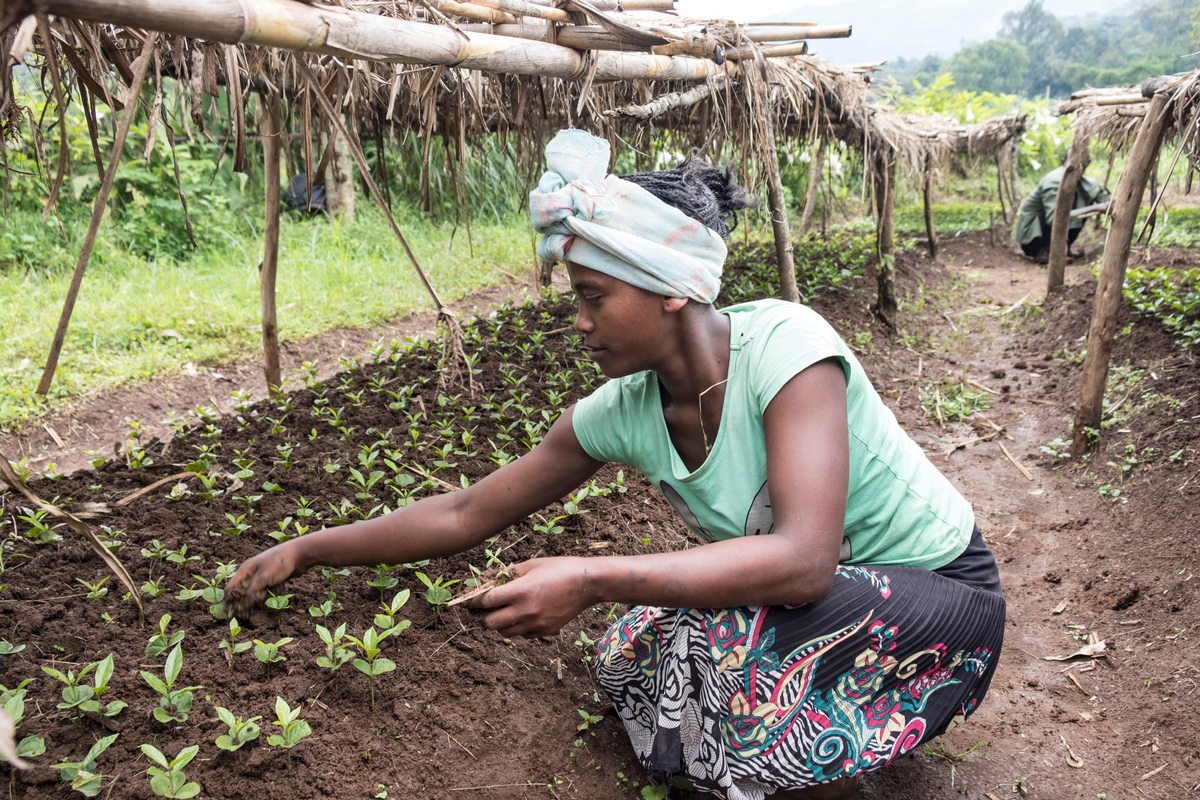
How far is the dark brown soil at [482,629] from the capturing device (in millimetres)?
2010

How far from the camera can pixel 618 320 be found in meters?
1.88

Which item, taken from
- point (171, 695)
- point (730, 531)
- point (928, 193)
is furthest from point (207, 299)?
point (928, 193)

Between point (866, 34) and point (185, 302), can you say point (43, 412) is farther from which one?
point (866, 34)

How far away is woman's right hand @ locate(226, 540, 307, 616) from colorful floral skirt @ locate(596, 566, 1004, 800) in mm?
917

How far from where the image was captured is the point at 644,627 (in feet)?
7.05

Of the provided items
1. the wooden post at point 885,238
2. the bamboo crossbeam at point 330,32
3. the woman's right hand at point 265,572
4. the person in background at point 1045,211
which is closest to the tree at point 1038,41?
the person in background at point 1045,211

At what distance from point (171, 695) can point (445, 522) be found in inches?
27.1

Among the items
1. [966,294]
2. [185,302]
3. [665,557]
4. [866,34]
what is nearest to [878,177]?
[966,294]

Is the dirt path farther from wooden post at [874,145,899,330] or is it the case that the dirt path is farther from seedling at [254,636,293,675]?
seedling at [254,636,293,675]

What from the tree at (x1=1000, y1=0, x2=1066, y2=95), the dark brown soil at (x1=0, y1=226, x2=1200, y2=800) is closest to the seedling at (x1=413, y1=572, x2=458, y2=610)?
the dark brown soil at (x1=0, y1=226, x2=1200, y2=800)

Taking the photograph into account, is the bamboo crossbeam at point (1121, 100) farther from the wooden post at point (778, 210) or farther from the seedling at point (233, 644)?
the seedling at point (233, 644)

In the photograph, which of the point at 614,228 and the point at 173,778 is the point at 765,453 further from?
the point at 173,778

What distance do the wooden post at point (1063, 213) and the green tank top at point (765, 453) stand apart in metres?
7.74

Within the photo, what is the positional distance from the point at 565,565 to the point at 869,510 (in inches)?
30.2
